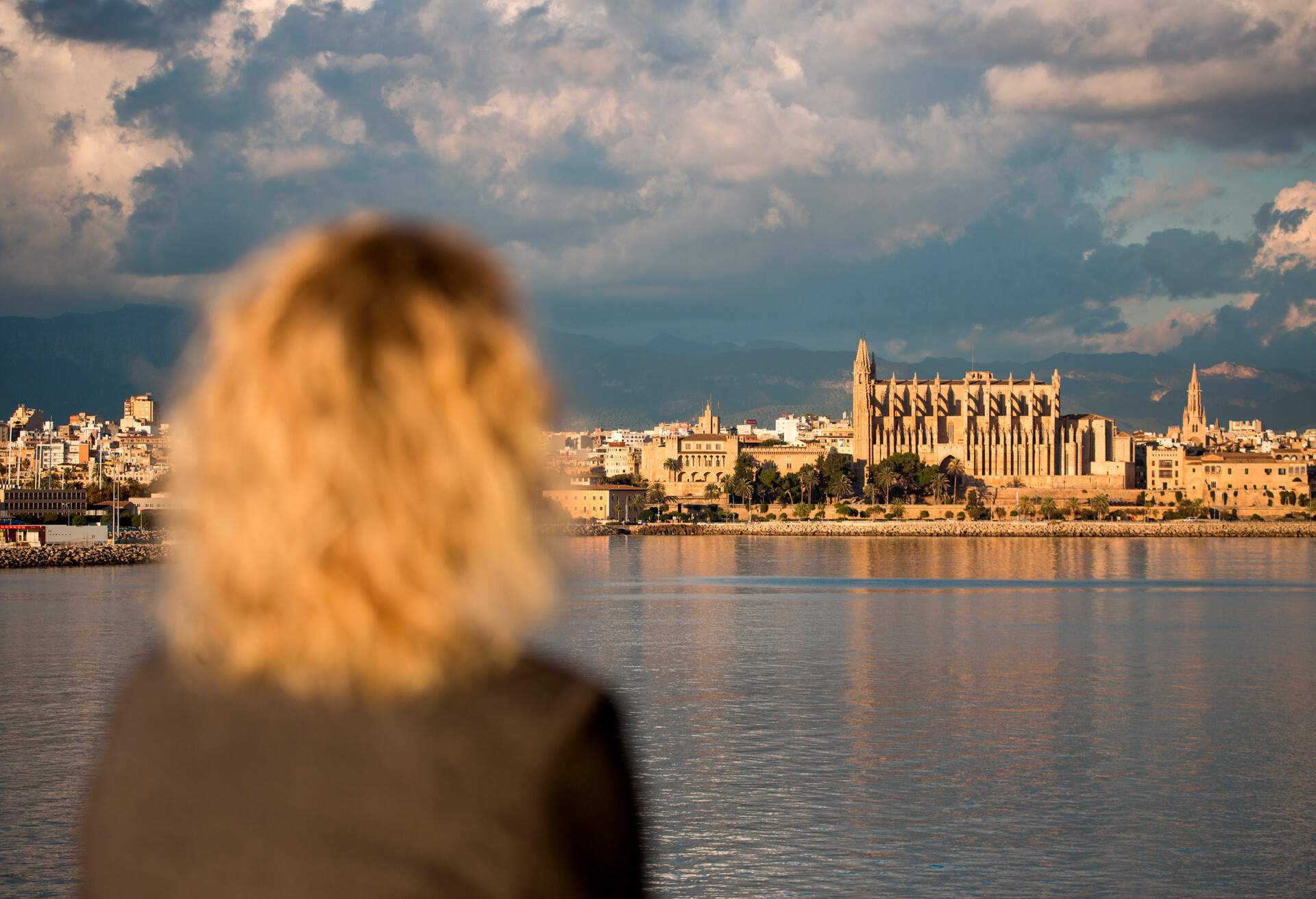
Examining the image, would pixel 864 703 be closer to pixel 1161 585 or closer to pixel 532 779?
pixel 532 779

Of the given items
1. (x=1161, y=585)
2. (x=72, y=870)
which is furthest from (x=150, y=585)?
(x=72, y=870)

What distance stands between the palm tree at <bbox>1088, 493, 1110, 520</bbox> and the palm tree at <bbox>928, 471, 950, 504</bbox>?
991cm

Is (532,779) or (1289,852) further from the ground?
(532,779)

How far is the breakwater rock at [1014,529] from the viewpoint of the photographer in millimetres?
96812

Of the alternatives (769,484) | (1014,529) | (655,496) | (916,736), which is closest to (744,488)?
(769,484)

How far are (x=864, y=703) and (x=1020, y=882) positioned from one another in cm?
930

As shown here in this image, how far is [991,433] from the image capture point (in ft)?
387

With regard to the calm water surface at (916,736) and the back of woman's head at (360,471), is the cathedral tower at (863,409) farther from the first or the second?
the back of woman's head at (360,471)

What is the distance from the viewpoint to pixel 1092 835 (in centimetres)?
1263

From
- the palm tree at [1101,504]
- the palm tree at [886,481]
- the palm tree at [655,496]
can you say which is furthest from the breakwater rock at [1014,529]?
the palm tree at [655,496]

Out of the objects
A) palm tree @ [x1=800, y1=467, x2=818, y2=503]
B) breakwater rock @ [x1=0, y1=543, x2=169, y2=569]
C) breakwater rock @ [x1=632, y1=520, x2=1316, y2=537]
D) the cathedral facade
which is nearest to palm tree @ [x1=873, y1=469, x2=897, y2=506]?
palm tree @ [x1=800, y1=467, x2=818, y2=503]

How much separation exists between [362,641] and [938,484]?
110 m

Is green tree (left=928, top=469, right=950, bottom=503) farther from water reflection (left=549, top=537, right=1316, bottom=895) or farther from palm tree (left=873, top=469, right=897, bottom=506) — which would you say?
water reflection (left=549, top=537, right=1316, bottom=895)

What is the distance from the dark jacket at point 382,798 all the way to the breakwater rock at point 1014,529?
315 ft
